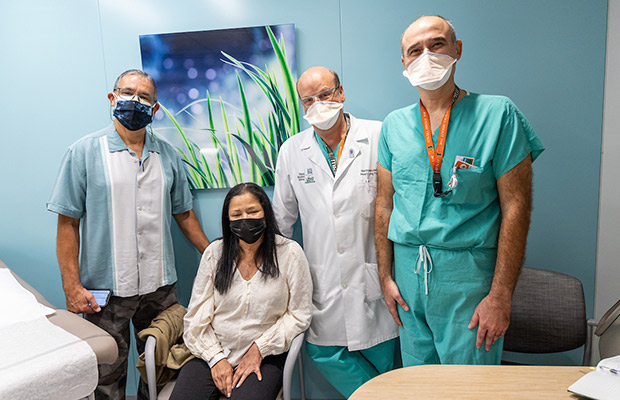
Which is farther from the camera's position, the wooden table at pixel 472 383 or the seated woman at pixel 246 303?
the seated woman at pixel 246 303

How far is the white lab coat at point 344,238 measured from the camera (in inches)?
73.6

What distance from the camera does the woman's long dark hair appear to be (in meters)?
1.86

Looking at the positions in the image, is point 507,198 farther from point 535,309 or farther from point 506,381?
point 535,309

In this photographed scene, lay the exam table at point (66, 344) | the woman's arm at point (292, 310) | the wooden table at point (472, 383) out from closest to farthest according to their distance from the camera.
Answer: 1. the wooden table at point (472, 383)
2. the exam table at point (66, 344)
3. the woman's arm at point (292, 310)

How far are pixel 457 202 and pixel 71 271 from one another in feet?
5.84

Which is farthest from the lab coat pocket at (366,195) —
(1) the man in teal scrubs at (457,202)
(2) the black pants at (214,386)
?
(2) the black pants at (214,386)

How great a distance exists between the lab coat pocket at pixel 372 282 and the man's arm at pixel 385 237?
104 millimetres

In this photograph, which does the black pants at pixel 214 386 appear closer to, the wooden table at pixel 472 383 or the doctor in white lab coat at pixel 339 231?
the doctor in white lab coat at pixel 339 231

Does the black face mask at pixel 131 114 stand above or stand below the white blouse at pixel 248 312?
above

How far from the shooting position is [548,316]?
1896mm

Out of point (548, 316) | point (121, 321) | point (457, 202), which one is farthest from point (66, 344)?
point (548, 316)

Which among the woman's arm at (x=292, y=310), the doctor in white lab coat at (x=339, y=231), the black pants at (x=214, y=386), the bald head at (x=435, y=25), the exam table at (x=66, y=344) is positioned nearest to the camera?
the exam table at (x=66, y=344)

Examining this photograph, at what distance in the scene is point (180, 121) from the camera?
7.37 feet

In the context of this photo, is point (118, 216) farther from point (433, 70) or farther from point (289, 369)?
point (433, 70)
